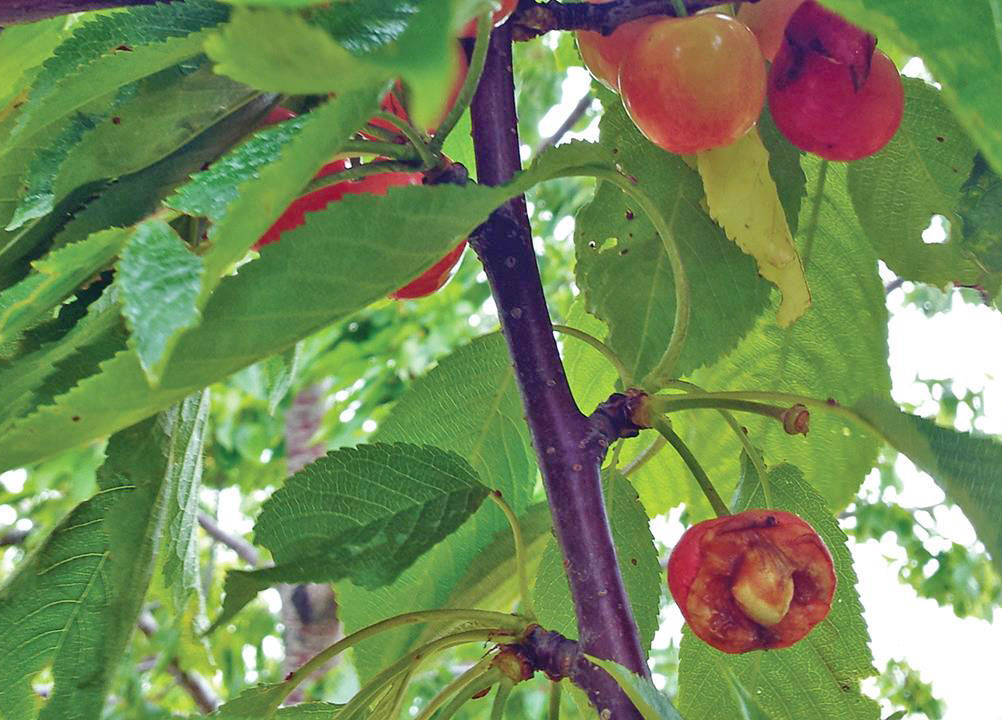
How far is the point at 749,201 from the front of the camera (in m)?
0.53

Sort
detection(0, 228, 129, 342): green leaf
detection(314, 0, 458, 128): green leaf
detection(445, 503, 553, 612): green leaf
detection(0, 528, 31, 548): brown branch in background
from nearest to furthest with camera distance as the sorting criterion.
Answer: detection(314, 0, 458, 128): green leaf < detection(0, 228, 129, 342): green leaf < detection(445, 503, 553, 612): green leaf < detection(0, 528, 31, 548): brown branch in background

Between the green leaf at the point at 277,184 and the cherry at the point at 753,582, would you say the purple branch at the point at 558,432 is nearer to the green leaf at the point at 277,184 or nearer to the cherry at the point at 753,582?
the cherry at the point at 753,582

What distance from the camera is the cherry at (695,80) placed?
0.47 m

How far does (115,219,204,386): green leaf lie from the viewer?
0.84ft

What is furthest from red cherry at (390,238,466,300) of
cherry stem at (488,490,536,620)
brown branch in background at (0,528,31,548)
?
brown branch in background at (0,528,31,548)

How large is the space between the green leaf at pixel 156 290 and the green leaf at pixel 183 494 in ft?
0.81

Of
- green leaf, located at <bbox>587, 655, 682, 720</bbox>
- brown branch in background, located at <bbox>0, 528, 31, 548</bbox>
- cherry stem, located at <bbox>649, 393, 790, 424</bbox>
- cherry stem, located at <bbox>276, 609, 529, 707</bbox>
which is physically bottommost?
green leaf, located at <bbox>587, 655, 682, 720</bbox>

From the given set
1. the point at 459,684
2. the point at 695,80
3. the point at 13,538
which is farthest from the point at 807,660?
the point at 13,538

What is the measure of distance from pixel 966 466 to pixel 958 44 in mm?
218

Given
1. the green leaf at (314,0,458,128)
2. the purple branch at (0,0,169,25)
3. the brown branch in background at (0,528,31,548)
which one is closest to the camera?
the green leaf at (314,0,458,128)

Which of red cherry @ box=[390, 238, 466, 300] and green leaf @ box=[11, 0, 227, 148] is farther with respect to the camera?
red cherry @ box=[390, 238, 466, 300]

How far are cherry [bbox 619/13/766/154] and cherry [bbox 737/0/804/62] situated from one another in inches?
1.0

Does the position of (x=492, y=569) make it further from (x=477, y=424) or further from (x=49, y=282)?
(x=49, y=282)

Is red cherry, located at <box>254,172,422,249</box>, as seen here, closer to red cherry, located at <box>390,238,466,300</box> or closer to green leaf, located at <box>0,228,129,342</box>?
red cherry, located at <box>390,238,466,300</box>
